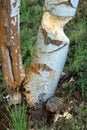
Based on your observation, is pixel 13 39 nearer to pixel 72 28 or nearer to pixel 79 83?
pixel 79 83

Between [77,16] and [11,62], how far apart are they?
152cm

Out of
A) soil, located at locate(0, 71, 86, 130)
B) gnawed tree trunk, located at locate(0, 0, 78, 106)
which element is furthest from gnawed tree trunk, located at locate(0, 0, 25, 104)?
soil, located at locate(0, 71, 86, 130)

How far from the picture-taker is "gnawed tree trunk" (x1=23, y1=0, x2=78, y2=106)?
2373mm

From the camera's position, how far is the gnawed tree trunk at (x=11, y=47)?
2350 millimetres

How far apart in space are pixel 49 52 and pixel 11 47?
0.76 ft

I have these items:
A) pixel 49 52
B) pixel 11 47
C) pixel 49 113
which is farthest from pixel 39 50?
pixel 49 113

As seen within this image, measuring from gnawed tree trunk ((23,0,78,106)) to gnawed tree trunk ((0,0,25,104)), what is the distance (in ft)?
0.25

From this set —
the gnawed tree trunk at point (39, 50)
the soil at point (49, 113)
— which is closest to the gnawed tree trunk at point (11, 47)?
the gnawed tree trunk at point (39, 50)

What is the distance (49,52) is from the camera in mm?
2506

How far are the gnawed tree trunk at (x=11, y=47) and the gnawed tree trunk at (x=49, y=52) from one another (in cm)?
8

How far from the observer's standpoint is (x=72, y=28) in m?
3.80

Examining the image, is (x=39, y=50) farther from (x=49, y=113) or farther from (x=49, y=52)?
(x=49, y=113)

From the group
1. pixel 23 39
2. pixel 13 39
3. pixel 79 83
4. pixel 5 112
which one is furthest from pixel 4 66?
pixel 23 39

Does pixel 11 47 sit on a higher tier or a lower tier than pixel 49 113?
higher
